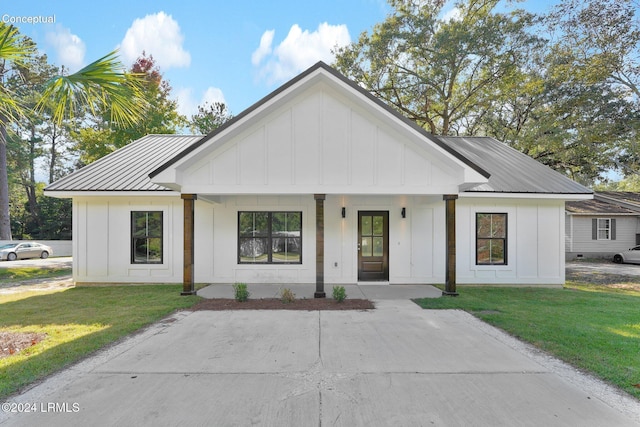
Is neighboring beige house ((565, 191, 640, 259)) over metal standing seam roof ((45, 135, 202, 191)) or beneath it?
beneath

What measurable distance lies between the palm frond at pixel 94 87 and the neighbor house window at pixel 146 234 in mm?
5333

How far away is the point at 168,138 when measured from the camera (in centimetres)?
1347

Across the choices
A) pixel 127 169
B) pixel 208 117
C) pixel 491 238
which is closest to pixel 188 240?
pixel 127 169

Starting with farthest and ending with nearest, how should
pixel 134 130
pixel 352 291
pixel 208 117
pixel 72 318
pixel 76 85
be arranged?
pixel 208 117, pixel 134 130, pixel 352 291, pixel 72 318, pixel 76 85

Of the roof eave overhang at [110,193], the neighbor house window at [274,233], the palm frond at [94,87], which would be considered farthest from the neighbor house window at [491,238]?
the palm frond at [94,87]

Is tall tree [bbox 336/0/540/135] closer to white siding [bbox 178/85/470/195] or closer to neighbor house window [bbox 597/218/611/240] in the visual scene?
neighbor house window [bbox 597/218/611/240]

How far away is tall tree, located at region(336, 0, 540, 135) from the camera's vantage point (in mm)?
17141

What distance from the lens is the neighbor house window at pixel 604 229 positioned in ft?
65.4

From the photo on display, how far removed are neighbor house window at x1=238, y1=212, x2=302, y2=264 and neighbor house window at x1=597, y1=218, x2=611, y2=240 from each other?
820 inches

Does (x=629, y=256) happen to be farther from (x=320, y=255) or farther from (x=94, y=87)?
(x=94, y=87)

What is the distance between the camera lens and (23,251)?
813 inches

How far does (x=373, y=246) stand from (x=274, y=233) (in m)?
3.11

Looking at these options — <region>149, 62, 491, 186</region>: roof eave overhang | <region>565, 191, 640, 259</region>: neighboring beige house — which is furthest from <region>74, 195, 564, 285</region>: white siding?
<region>565, 191, 640, 259</region>: neighboring beige house

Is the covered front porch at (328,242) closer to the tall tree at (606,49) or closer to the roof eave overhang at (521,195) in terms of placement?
the roof eave overhang at (521,195)
